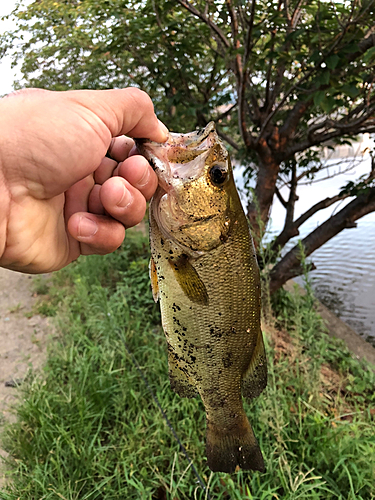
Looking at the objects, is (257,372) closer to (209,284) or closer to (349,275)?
(209,284)

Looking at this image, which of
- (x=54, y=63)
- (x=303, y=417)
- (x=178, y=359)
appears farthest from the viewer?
(x=54, y=63)

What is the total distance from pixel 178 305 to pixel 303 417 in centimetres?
191

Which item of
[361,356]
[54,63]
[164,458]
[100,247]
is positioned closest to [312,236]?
[361,356]

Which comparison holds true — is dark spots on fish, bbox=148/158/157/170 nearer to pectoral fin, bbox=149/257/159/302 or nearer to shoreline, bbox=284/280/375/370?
pectoral fin, bbox=149/257/159/302

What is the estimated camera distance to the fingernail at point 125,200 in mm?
1307

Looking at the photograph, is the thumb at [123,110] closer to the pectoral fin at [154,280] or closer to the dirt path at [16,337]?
the pectoral fin at [154,280]

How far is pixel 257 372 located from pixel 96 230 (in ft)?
3.08

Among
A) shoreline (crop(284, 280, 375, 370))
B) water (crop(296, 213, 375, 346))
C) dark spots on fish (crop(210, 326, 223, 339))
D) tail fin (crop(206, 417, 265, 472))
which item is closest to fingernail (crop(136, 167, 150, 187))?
dark spots on fish (crop(210, 326, 223, 339))

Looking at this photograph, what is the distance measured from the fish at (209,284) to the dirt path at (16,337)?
2.01 metres

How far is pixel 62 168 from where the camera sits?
3.94ft

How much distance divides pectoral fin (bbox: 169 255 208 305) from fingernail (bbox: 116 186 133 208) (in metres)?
0.29

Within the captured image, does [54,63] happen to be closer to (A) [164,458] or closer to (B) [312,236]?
(B) [312,236]

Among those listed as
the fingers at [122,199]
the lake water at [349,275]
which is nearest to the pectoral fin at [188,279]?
the fingers at [122,199]

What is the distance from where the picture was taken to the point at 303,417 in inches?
105
